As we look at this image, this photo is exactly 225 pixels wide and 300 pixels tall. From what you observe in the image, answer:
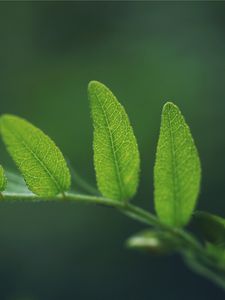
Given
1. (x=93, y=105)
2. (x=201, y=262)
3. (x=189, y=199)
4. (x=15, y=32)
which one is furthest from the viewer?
(x=15, y=32)

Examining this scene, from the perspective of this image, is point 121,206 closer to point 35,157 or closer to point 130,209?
point 130,209

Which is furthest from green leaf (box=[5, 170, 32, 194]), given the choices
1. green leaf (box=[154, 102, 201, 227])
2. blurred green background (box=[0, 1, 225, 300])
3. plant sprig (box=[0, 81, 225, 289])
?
blurred green background (box=[0, 1, 225, 300])

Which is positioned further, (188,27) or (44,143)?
(188,27)

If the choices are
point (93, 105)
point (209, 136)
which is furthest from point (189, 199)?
point (209, 136)

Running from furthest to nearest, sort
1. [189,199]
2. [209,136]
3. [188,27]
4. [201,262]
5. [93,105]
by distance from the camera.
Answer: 1. [188,27]
2. [209,136]
3. [201,262]
4. [189,199]
5. [93,105]

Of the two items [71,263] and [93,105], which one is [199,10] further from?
[93,105]

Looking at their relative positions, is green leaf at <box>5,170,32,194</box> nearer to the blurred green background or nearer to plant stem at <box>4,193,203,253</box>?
plant stem at <box>4,193,203,253</box>

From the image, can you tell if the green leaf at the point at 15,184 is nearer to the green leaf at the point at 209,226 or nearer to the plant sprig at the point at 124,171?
the plant sprig at the point at 124,171

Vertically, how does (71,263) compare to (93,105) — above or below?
below
